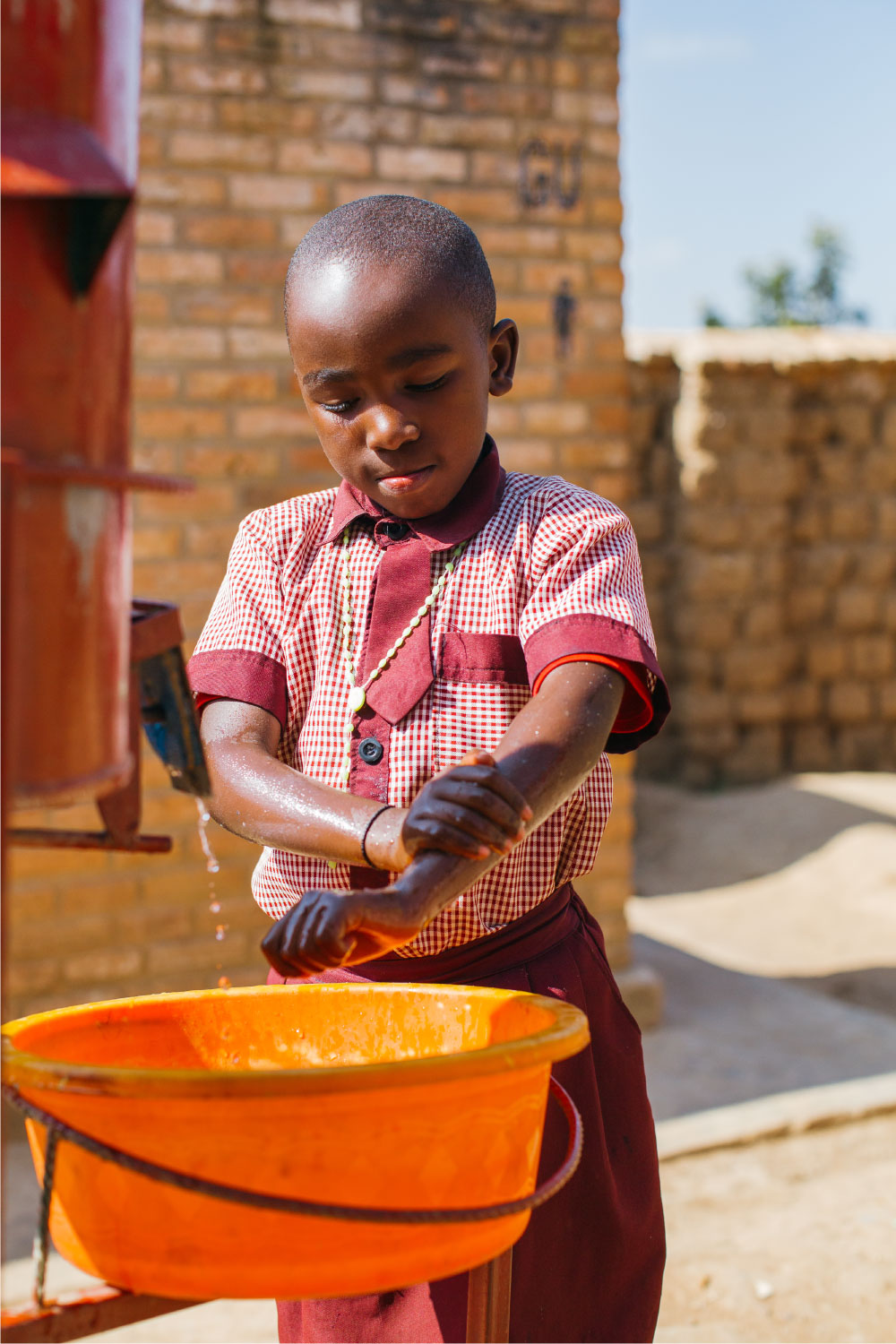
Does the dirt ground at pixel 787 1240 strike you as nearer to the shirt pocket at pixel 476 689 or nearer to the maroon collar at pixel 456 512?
the shirt pocket at pixel 476 689

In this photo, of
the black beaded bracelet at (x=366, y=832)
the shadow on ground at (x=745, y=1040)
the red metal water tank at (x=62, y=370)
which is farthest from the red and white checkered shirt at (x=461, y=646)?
the shadow on ground at (x=745, y=1040)

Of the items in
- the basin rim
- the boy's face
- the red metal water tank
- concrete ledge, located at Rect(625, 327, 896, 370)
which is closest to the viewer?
the red metal water tank

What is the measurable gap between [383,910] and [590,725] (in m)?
0.34

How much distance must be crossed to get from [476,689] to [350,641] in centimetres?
16

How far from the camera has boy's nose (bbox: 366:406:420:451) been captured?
4.87 ft

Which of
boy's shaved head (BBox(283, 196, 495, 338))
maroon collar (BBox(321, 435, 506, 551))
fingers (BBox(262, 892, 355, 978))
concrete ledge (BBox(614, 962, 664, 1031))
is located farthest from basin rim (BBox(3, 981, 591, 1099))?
concrete ledge (BBox(614, 962, 664, 1031))

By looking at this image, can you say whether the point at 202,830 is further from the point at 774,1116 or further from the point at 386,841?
the point at 774,1116

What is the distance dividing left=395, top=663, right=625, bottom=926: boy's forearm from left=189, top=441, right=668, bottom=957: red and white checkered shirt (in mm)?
33

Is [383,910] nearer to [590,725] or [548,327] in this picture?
[590,725]

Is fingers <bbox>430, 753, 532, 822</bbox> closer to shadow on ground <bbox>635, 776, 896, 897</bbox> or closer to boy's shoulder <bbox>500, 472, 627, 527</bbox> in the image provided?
boy's shoulder <bbox>500, 472, 627, 527</bbox>

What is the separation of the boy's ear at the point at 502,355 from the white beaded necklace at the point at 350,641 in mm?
219

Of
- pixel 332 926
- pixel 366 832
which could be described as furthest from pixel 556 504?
pixel 332 926

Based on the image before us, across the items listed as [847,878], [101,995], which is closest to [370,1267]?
→ [101,995]

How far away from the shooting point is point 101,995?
12.4 ft
